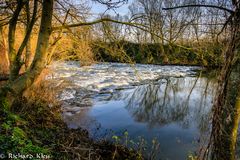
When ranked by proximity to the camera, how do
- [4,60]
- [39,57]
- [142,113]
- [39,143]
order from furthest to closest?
[4,60]
[142,113]
[39,57]
[39,143]

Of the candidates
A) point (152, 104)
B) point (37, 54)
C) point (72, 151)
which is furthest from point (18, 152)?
point (152, 104)

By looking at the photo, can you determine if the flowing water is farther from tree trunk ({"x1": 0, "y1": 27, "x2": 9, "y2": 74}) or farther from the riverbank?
tree trunk ({"x1": 0, "y1": 27, "x2": 9, "y2": 74})

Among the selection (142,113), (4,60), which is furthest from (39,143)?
(4,60)

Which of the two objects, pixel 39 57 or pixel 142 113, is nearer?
pixel 39 57

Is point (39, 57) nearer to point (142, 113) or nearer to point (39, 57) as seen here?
point (39, 57)

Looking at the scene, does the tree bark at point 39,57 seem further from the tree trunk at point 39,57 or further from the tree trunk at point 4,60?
the tree trunk at point 4,60

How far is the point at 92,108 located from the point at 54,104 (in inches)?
75.4

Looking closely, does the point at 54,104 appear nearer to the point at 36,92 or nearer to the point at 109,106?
the point at 36,92

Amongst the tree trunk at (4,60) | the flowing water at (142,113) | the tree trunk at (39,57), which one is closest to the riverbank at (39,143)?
the tree trunk at (39,57)

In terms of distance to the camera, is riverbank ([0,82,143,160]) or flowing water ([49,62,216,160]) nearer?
riverbank ([0,82,143,160])

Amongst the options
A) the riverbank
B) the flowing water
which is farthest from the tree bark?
the flowing water

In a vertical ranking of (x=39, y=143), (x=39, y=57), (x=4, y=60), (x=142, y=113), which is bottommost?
(x=142, y=113)

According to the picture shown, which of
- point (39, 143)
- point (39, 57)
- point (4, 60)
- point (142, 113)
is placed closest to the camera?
point (39, 143)

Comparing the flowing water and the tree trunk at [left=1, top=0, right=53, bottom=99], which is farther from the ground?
the tree trunk at [left=1, top=0, right=53, bottom=99]
